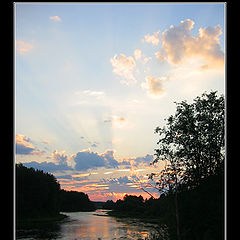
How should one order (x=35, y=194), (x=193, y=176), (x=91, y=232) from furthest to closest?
1. (x=35, y=194)
2. (x=91, y=232)
3. (x=193, y=176)

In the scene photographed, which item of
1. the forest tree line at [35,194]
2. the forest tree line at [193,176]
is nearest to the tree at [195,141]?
the forest tree line at [193,176]

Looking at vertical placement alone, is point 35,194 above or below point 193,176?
below

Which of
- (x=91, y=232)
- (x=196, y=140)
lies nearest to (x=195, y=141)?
(x=196, y=140)

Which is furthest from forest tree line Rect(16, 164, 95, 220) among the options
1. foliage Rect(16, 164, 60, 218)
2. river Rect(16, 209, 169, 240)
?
river Rect(16, 209, 169, 240)

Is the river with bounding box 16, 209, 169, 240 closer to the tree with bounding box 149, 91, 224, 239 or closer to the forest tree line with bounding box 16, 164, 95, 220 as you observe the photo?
the tree with bounding box 149, 91, 224, 239

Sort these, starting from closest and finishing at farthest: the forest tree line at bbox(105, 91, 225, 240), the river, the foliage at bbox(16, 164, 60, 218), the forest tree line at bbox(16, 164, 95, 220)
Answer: the forest tree line at bbox(105, 91, 225, 240), the river, the forest tree line at bbox(16, 164, 95, 220), the foliage at bbox(16, 164, 60, 218)

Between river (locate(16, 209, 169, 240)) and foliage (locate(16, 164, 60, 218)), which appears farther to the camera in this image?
foliage (locate(16, 164, 60, 218))

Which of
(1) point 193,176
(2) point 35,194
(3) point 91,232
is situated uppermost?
(1) point 193,176

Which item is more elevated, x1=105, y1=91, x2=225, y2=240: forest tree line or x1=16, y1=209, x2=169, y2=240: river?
x1=105, y1=91, x2=225, y2=240: forest tree line

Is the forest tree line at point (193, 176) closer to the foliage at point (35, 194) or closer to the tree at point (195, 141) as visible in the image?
the tree at point (195, 141)

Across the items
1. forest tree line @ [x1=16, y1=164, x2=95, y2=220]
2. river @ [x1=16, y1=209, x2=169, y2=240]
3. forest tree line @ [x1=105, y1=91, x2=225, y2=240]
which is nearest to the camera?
forest tree line @ [x1=105, y1=91, x2=225, y2=240]

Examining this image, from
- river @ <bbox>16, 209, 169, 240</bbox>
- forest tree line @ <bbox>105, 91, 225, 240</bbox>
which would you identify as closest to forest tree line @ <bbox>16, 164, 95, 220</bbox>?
river @ <bbox>16, 209, 169, 240</bbox>

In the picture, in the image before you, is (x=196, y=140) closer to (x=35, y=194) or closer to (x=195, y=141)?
(x=195, y=141)

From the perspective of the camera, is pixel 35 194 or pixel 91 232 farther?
pixel 35 194
